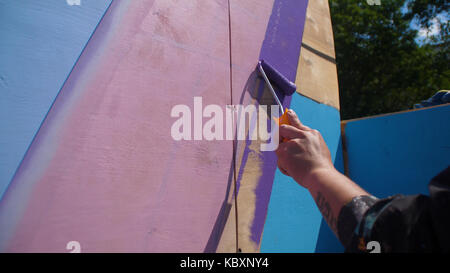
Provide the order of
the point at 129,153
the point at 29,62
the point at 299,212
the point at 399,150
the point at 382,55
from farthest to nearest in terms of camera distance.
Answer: the point at 382,55 < the point at 399,150 < the point at 299,212 < the point at 129,153 < the point at 29,62

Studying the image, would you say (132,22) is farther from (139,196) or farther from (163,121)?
(139,196)

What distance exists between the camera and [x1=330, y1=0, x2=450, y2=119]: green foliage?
8328 millimetres

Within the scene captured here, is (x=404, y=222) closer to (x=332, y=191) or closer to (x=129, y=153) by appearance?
(x=332, y=191)

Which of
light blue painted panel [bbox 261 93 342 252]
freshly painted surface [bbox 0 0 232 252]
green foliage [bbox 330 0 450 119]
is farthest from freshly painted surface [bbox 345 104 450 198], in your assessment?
green foliage [bbox 330 0 450 119]

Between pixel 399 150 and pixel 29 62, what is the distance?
6.19 feet

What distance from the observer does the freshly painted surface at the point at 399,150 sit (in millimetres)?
1414

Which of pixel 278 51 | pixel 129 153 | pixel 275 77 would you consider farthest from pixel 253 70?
pixel 129 153

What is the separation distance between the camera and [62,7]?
0.88 meters

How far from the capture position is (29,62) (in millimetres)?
813

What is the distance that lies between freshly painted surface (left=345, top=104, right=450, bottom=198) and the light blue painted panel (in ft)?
0.65

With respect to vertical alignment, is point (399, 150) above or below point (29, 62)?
below

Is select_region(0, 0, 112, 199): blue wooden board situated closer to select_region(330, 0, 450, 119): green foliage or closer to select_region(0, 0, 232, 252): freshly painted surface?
select_region(0, 0, 232, 252): freshly painted surface

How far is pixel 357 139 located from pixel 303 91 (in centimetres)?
56

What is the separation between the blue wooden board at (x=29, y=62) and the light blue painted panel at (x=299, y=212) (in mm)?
1039
